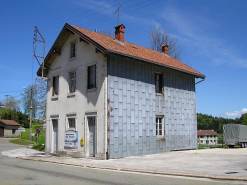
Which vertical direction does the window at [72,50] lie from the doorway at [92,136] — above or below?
above

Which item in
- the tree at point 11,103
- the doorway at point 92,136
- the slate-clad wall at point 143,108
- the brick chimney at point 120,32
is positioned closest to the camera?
the slate-clad wall at point 143,108

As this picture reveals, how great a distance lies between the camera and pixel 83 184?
26.8ft

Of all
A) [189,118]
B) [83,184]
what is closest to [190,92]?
[189,118]

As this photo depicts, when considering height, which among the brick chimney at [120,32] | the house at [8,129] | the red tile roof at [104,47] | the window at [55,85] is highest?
the brick chimney at [120,32]

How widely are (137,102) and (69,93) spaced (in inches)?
187

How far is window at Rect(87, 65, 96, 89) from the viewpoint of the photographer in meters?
17.4

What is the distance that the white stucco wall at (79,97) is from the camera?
16.2 metres

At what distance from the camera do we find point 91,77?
1766 centimetres

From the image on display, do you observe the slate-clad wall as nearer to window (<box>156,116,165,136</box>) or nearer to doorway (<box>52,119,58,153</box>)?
window (<box>156,116,165,136</box>)

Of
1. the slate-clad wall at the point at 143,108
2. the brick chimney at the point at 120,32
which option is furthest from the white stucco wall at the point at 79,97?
the brick chimney at the point at 120,32

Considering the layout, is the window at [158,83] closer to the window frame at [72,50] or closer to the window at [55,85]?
the window frame at [72,50]

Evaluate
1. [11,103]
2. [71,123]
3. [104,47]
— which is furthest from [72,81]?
[11,103]

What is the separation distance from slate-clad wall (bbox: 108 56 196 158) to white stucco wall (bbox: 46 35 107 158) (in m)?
0.59

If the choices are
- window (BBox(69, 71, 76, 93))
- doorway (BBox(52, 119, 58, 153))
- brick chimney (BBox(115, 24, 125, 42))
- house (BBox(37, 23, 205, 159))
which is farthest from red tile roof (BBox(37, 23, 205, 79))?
doorway (BBox(52, 119, 58, 153))
